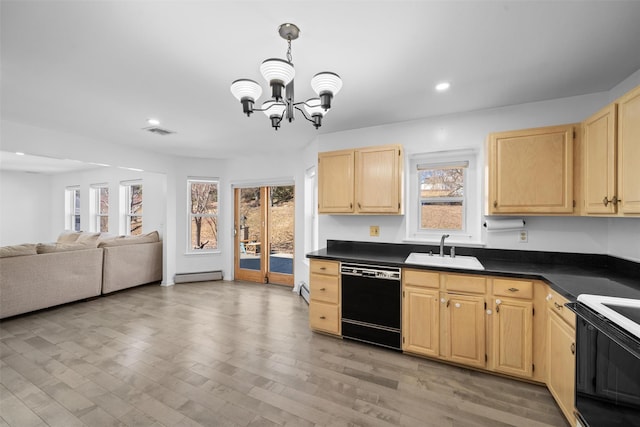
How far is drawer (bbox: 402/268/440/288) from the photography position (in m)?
2.49

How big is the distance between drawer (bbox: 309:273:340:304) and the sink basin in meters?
0.82

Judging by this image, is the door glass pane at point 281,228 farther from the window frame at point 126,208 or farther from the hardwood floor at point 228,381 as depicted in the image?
the window frame at point 126,208

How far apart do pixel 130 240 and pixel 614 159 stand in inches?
261

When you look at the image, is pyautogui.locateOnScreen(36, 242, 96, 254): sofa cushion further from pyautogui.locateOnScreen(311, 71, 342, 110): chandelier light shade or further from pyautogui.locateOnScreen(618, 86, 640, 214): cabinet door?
pyautogui.locateOnScreen(618, 86, 640, 214): cabinet door

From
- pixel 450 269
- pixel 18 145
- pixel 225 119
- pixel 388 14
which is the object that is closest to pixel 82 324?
pixel 18 145

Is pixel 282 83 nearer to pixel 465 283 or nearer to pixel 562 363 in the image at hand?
pixel 465 283

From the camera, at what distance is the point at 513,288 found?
221 centimetres

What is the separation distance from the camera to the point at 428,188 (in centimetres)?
324

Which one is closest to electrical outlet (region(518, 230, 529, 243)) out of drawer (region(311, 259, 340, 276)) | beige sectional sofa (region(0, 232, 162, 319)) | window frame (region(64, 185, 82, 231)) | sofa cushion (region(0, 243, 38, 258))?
drawer (region(311, 259, 340, 276))

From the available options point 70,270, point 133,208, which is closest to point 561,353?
point 70,270

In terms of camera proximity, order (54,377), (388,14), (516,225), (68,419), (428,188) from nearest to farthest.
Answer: (388,14) < (68,419) < (54,377) < (516,225) < (428,188)

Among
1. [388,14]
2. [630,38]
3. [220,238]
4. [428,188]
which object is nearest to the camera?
[388,14]

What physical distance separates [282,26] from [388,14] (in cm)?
62

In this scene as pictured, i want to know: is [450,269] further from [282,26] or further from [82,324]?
[82,324]
